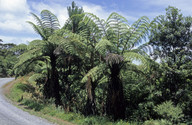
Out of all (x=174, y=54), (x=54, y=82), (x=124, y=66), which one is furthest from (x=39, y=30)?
(x=174, y=54)

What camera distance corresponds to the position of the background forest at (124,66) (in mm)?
7648

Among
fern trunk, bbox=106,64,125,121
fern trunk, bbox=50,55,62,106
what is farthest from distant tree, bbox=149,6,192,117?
fern trunk, bbox=50,55,62,106

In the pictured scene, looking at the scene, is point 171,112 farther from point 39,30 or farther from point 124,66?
point 39,30

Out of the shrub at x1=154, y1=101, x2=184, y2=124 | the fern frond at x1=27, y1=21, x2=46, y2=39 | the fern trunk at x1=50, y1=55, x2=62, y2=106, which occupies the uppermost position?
the fern frond at x1=27, y1=21, x2=46, y2=39

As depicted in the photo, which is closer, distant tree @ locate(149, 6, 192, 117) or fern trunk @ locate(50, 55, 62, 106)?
distant tree @ locate(149, 6, 192, 117)

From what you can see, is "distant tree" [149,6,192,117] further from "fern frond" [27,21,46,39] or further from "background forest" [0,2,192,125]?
"fern frond" [27,21,46,39]

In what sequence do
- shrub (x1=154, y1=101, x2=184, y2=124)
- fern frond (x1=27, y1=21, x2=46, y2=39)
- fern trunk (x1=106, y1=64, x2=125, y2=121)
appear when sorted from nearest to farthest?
shrub (x1=154, y1=101, x2=184, y2=124) < fern trunk (x1=106, y1=64, x2=125, y2=121) < fern frond (x1=27, y1=21, x2=46, y2=39)

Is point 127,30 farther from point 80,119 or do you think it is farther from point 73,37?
point 80,119

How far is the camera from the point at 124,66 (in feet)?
26.3

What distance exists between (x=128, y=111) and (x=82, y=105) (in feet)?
8.37

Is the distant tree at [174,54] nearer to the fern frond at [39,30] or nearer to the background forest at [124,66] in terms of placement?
the background forest at [124,66]

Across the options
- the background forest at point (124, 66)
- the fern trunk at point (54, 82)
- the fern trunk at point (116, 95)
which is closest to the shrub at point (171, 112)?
the background forest at point (124, 66)

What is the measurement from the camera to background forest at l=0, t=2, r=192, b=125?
7.65m

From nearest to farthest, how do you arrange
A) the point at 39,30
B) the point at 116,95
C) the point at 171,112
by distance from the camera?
the point at 171,112 < the point at 116,95 < the point at 39,30
